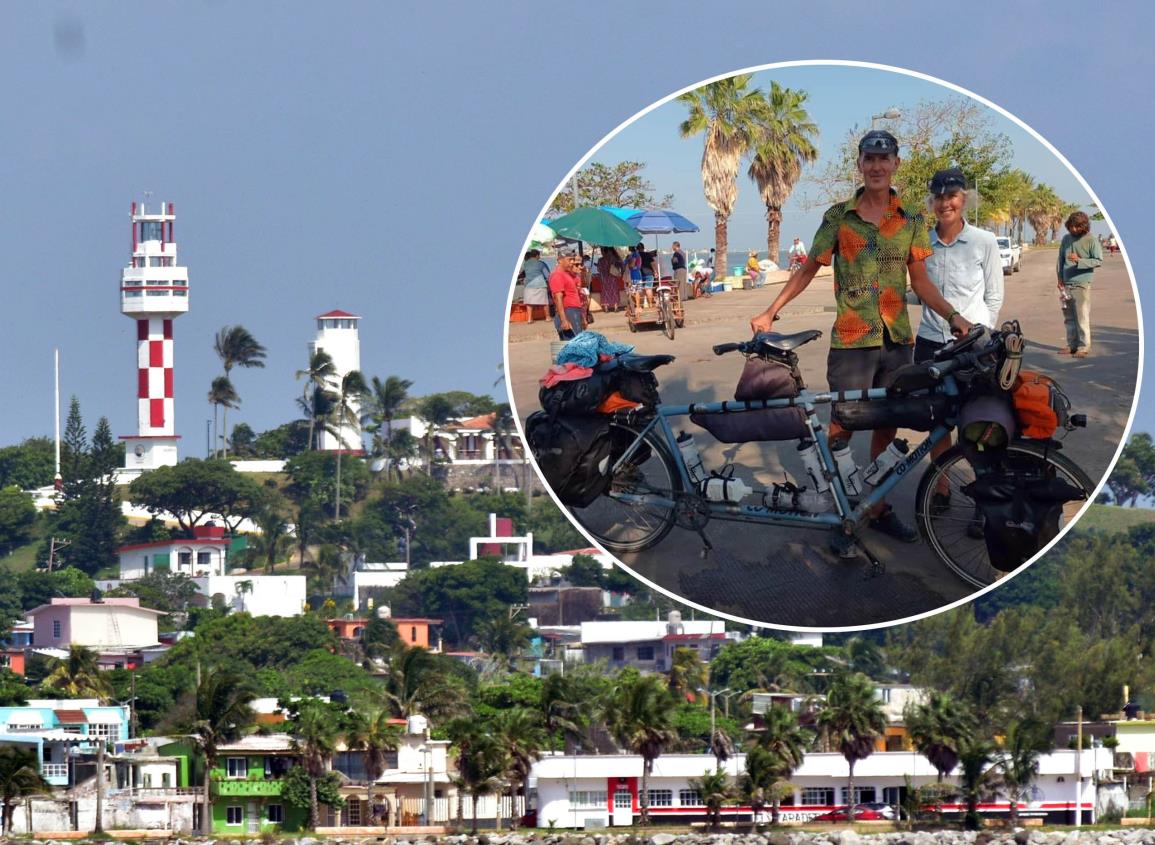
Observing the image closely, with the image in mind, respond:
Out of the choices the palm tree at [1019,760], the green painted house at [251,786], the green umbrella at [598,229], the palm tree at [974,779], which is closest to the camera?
the green umbrella at [598,229]

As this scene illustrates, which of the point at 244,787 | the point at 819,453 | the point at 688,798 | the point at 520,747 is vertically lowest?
→ the point at 688,798

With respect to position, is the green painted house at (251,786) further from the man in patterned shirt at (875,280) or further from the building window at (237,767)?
the man in patterned shirt at (875,280)

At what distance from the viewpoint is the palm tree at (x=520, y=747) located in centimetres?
5466

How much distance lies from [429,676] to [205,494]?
69.3m

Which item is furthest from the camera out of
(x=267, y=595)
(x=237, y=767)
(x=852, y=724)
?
(x=267, y=595)

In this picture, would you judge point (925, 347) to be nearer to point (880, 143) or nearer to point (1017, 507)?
point (1017, 507)

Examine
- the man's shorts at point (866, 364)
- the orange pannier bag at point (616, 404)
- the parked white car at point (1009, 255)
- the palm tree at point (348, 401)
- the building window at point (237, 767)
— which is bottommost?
the building window at point (237, 767)

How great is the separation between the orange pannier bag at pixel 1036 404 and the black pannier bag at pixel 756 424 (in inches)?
59.3

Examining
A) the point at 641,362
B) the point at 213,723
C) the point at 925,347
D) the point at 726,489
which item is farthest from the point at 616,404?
the point at 213,723

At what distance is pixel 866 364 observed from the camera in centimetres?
1873

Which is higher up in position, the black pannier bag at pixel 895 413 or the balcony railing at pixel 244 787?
the black pannier bag at pixel 895 413

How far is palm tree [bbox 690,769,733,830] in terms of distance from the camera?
53.4 metres

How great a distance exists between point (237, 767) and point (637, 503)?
3698 cm

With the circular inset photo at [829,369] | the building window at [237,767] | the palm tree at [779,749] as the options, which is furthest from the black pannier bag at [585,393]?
the building window at [237,767]
